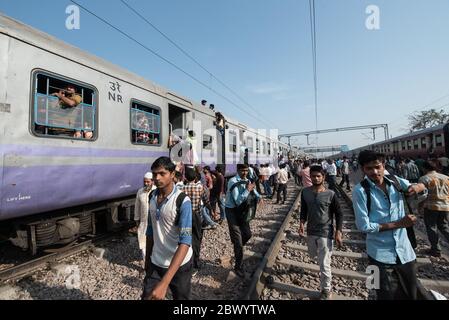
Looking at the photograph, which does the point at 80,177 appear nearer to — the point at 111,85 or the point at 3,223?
the point at 3,223

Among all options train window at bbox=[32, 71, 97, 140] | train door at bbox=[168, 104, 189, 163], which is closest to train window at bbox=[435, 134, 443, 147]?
train door at bbox=[168, 104, 189, 163]

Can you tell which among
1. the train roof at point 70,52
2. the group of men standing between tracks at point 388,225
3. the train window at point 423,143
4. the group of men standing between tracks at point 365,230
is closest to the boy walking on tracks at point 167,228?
the group of men standing between tracks at point 365,230

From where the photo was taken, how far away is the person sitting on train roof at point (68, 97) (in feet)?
13.9

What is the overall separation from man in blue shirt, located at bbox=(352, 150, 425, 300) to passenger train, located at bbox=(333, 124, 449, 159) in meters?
10.6

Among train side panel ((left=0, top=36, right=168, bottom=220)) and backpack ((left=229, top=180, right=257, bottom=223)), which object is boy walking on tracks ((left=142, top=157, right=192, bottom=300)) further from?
train side panel ((left=0, top=36, right=168, bottom=220))

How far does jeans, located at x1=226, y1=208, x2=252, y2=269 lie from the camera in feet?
14.5

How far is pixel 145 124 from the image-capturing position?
6.10 meters

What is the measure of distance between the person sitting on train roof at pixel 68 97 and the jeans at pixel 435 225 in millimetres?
6716

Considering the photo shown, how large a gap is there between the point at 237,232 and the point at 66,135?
3210 millimetres

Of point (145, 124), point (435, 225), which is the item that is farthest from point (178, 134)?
point (435, 225)
